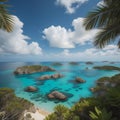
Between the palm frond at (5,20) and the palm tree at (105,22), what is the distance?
417cm

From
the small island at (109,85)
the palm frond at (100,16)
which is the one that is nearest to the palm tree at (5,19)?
the palm frond at (100,16)

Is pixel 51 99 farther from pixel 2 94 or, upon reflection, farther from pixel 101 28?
pixel 101 28

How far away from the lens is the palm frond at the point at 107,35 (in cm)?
592

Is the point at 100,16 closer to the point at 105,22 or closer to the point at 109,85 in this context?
the point at 105,22

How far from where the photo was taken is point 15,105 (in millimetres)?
10992

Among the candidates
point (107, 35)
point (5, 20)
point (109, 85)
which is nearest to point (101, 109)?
point (107, 35)

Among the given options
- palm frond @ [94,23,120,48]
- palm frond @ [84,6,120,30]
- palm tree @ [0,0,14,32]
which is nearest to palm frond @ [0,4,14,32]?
palm tree @ [0,0,14,32]

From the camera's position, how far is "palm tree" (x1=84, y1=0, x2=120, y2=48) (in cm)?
547

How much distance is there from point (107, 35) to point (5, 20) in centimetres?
530

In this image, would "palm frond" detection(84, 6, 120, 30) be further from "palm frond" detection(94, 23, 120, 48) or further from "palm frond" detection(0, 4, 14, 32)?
"palm frond" detection(0, 4, 14, 32)

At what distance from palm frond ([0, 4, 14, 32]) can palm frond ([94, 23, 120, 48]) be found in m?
Result: 4.85

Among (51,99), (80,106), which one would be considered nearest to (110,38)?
(80,106)

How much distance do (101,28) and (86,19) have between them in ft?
3.62

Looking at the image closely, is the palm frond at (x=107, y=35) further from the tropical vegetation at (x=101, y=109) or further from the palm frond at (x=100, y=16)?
the tropical vegetation at (x=101, y=109)
